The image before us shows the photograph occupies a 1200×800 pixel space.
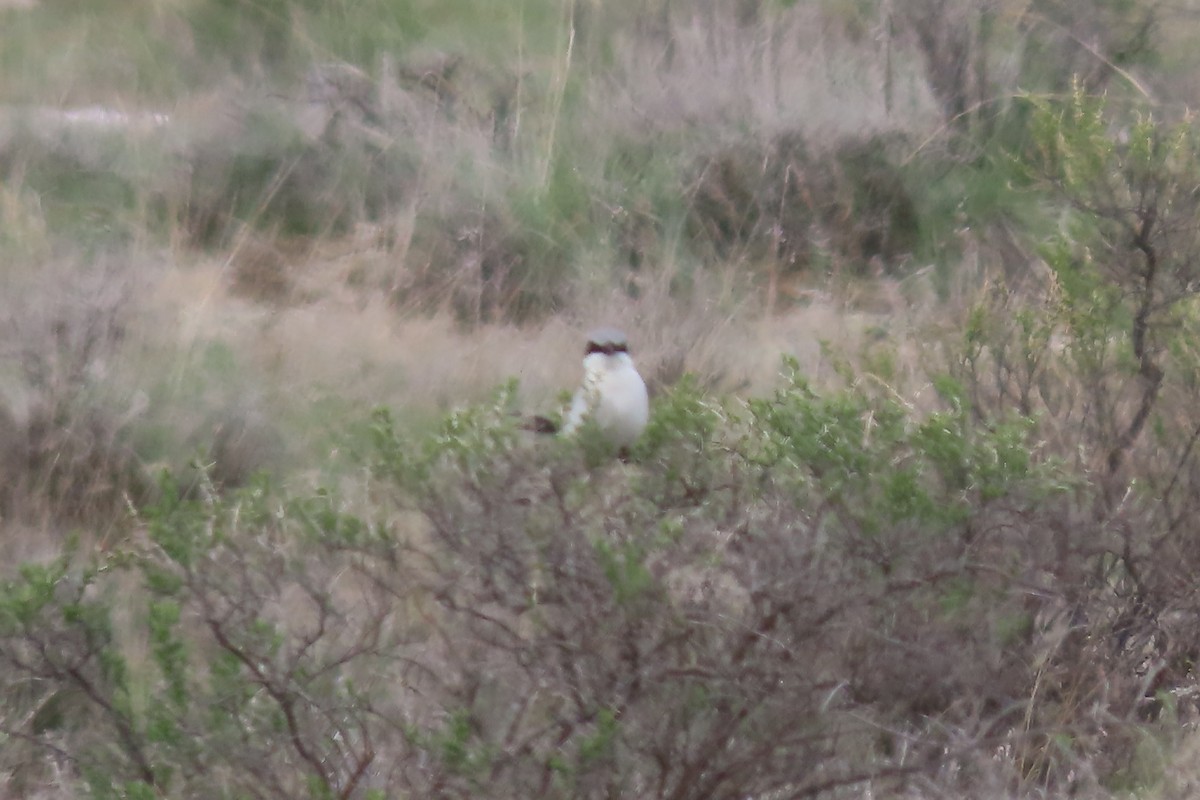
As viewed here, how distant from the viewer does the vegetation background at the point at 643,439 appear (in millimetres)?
2432

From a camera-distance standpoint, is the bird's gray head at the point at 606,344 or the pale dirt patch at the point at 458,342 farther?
the pale dirt patch at the point at 458,342

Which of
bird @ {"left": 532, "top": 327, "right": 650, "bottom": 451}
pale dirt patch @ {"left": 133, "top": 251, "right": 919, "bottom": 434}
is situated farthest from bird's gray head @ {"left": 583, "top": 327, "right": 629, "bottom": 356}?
pale dirt patch @ {"left": 133, "top": 251, "right": 919, "bottom": 434}

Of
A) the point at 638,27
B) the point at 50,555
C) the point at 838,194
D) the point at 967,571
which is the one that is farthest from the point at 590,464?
the point at 638,27

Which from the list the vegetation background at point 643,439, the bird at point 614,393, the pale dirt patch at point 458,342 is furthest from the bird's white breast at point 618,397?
the pale dirt patch at point 458,342

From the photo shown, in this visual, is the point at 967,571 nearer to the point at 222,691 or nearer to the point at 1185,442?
the point at 1185,442

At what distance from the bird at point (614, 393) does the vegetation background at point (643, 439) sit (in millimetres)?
274

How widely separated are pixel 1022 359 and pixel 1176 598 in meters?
0.71

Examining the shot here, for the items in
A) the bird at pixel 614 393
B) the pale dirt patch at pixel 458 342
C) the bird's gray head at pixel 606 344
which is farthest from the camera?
the pale dirt patch at pixel 458 342

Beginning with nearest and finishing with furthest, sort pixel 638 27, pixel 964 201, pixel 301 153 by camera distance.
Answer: pixel 964 201, pixel 301 153, pixel 638 27

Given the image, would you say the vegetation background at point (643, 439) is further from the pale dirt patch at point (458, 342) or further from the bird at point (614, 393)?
the bird at point (614, 393)

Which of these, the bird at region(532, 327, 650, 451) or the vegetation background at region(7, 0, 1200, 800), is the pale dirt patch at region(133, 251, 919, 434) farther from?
the bird at region(532, 327, 650, 451)

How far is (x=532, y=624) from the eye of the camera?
8.12 ft

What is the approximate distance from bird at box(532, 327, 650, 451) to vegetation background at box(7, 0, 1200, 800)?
0.90 ft

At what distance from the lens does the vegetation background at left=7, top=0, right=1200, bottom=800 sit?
243cm
